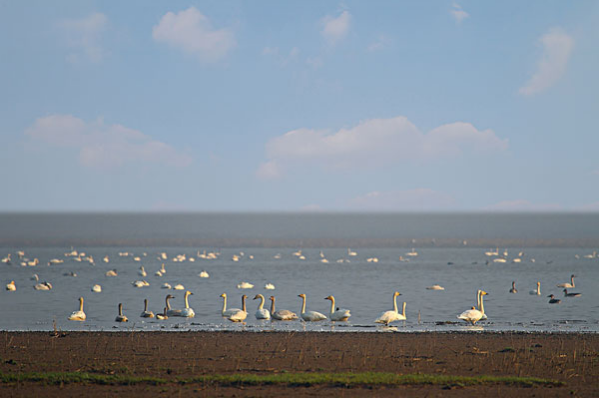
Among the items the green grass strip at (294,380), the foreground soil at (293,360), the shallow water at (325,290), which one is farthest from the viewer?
the shallow water at (325,290)

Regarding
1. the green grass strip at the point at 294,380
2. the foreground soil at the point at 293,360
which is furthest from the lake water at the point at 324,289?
the green grass strip at the point at 294,380

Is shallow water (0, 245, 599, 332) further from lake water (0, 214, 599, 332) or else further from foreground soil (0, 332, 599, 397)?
foreground soil (0, 332, 599, 397)

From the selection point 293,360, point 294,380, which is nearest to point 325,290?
point 293,360

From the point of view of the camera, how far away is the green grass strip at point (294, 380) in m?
19.0

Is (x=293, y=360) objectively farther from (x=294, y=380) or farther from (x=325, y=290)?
(x=325, y=290)

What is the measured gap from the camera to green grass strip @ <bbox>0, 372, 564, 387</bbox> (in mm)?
18953

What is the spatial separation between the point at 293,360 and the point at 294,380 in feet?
11.0

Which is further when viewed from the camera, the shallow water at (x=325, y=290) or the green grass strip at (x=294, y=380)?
the shallow water at (x=325, y=290)

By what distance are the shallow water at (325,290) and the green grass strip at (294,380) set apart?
10312 mm

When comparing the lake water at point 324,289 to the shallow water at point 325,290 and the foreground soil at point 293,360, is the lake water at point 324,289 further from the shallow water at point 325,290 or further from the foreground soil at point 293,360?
the foreground soil at point 293,360

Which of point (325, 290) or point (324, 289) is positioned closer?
point (325, 290)

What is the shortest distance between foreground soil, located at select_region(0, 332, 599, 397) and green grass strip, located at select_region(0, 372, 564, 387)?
0.41 feet

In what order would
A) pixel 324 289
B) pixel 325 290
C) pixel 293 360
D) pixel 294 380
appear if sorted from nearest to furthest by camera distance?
pixel 294 380
pixel 293 360
pixel 325 290
pixel 324 289

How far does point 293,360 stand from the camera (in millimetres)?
22359
